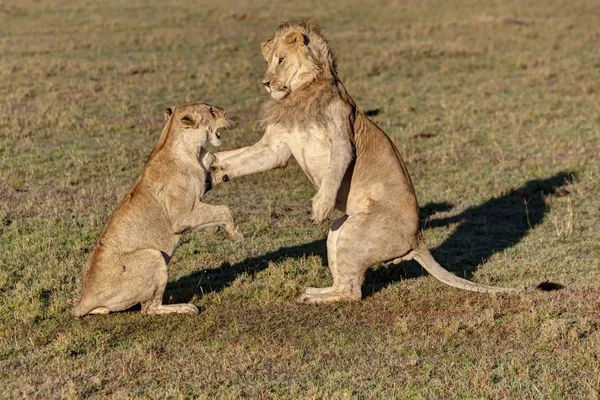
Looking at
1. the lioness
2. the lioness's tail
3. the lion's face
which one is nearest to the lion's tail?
the lioness

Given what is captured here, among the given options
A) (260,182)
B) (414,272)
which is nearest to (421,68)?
(260,182)

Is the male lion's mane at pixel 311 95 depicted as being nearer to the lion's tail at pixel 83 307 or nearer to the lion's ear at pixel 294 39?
the lion's ear at pixel 294 39

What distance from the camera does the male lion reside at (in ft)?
23.8

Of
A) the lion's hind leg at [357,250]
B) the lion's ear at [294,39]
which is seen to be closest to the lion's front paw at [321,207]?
the lion's hind leg at [357,250]

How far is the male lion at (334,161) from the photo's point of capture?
7.27 metres

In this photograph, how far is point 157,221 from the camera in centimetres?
694

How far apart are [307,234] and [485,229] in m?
1.92

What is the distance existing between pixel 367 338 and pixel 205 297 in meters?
1.54

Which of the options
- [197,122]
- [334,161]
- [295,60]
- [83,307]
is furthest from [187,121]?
[83,307]

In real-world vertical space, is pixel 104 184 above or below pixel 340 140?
below

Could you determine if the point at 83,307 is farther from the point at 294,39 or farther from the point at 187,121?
the point at 294,39

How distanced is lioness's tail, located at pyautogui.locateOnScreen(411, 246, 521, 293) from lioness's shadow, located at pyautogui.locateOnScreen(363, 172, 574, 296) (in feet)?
1.25

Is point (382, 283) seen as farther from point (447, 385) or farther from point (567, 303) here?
point (447, 385)

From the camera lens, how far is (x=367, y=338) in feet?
21.9
